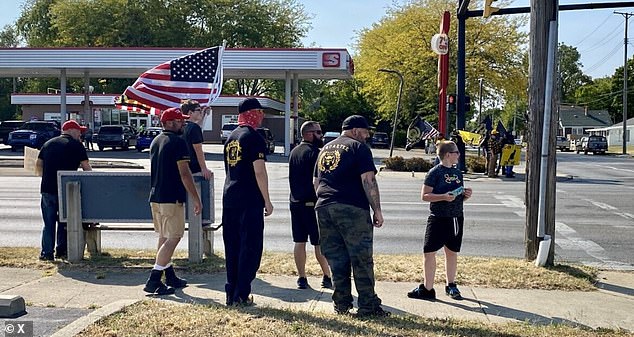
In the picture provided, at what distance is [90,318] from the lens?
5.83m

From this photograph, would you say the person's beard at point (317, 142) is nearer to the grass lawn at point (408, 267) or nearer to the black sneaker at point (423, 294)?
the grass lawn at point (408, 267)

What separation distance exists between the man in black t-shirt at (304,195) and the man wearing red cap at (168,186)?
3.58 feet

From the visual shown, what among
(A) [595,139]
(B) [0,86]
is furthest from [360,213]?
(B) [0,86]

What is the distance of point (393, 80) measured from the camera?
50969mm

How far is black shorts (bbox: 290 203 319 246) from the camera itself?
7617 mm

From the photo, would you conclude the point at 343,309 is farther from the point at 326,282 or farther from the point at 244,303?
the point at 326,282

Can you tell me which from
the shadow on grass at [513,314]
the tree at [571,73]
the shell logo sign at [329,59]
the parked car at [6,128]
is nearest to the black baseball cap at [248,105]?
the shadow on grass at [513,314]

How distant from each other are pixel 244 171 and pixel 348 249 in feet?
4.00

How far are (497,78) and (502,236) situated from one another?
36300 mm

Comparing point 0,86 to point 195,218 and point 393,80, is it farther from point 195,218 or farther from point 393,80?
point 195,218

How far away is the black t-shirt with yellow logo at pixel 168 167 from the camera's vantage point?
708 cm

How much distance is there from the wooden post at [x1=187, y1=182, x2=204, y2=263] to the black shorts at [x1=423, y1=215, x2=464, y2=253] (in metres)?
2.85

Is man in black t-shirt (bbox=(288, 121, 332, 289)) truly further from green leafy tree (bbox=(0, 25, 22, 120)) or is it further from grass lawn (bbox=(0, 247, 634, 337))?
green leafy tree (bbox=(0, 25, 22, 120))

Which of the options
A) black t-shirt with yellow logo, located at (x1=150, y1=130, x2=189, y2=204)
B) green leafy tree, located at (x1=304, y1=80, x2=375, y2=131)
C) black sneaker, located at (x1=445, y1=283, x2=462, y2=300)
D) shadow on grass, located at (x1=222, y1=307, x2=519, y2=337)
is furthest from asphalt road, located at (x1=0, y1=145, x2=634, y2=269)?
green leafy tree, located at (x1=304, y1=80, x2=375, y2=131)
